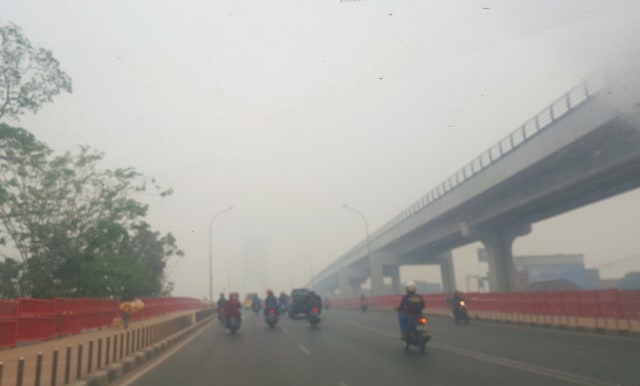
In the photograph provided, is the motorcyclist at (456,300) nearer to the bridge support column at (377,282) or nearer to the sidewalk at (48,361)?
the sidewalk at (48,361)

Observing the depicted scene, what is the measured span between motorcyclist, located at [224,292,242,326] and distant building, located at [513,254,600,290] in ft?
90.2

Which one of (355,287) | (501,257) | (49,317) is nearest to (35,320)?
(49,317)

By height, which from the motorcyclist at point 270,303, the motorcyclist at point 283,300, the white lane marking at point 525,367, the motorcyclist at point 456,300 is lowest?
the white lane marking at point 525,367

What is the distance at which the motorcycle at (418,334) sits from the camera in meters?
15.1

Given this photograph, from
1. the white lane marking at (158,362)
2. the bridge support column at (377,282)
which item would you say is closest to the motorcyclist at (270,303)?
the white lane marking at (158,362)

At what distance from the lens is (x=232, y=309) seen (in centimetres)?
2577

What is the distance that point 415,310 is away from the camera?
1559cm

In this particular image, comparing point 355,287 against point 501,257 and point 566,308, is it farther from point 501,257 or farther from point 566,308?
point 566,308

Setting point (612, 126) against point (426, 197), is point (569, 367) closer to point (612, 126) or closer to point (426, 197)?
point (612, 126)

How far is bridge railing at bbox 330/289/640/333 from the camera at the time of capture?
64.9ft

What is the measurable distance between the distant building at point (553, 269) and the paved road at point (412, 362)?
101 feet

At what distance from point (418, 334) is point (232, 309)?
12.3 metres

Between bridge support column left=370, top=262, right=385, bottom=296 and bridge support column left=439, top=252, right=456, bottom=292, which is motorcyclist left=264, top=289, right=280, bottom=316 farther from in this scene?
bridge support column left=439, top=252, right=456, bottom=292

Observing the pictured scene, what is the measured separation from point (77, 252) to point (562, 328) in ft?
75.8
